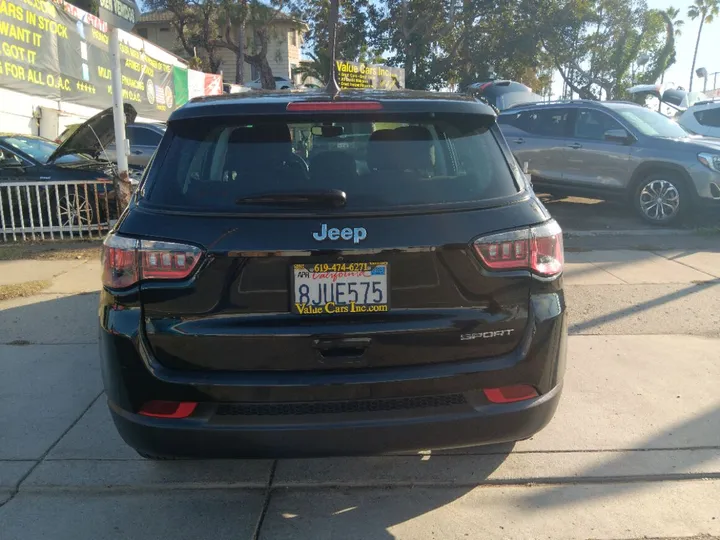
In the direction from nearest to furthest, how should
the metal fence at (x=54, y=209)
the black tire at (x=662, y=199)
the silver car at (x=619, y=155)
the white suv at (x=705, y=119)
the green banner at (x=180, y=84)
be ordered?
the metal fence at (x=54, y=209), the silver car at (x=619, y=155), the black tire at (x=662, y=199), the white suv at (x=705, y=119), the green banner at (x=180, y=84)

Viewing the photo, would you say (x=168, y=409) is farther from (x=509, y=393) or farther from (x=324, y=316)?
(x=509, y=393)

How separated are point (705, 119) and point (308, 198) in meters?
14.4

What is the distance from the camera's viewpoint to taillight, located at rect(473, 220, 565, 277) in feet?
8.59

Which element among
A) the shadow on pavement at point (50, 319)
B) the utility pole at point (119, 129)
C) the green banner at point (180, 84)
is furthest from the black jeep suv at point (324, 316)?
the green banner at point (180, 84)

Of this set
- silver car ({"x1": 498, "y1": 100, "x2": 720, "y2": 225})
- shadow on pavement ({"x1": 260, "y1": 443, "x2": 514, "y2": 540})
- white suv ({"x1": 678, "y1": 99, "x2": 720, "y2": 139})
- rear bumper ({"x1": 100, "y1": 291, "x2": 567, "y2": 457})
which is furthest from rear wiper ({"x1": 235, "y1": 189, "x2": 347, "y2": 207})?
white suv ({"x1": 678, "y1": 99, "x2": 720, "y2": 139})

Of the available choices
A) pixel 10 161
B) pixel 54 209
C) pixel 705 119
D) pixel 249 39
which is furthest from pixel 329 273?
pixel 249 39

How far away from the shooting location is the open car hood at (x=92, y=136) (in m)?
9.89

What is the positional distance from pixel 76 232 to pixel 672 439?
839 cm

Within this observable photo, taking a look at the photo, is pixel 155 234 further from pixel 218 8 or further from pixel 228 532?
pixel 218 8

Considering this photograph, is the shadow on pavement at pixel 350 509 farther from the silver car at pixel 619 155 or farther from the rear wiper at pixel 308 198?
the silver car at pixel 619 155

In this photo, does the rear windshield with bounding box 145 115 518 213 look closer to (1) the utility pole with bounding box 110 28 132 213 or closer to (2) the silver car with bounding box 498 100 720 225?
(1) the utility pole with bounding box 110 28 132 213

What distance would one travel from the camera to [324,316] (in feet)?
8.41

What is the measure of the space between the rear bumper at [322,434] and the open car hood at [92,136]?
322 inches

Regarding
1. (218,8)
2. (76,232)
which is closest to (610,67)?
(218,8)
